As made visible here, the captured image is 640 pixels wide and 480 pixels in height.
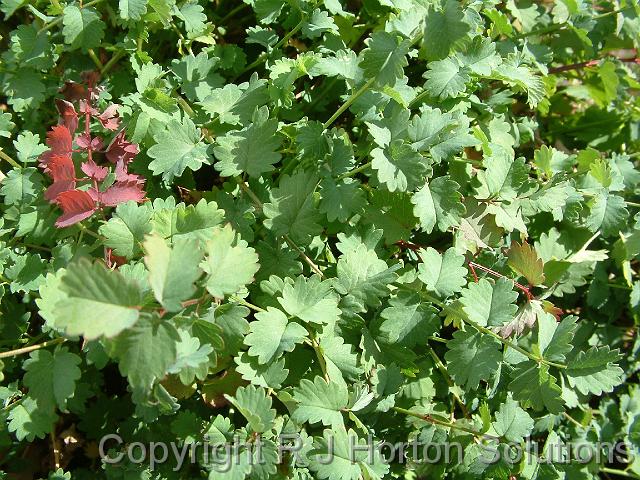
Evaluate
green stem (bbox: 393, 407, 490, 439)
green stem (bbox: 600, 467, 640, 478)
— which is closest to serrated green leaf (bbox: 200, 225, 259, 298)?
green stem (bbox: 393, 407, 490, 439)

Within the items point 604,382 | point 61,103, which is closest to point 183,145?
point 61,103

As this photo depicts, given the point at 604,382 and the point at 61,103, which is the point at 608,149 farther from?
the point at 61,103

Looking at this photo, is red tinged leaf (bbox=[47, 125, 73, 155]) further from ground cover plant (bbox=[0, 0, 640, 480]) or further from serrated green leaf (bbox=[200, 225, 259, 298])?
serrated green leaf (bbox=[200, 225, 259, 298])

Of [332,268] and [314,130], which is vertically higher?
[314,130]

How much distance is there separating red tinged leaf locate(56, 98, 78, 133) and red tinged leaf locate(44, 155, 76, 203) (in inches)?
6.9

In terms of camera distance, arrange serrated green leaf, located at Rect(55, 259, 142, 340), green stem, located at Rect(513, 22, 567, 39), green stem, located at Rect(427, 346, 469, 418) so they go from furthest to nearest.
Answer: green stem, located at Rect(513, 22, 567, 39) → green stem, located at Rect(427, 346, 469, 418) → serrated green leaf, located at Rect(55, 259, 142, 340)

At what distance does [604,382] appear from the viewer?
1.75 metres

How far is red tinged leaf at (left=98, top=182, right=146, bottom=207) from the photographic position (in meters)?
1.64

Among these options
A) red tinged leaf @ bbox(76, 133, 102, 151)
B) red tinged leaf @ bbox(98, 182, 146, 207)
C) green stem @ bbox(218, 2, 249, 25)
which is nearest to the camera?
red tinged leaf @ bbox(98, 182, 146, 207)

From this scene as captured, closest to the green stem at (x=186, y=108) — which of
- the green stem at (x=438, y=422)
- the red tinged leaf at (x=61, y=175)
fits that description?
the red tinged leaf at (x=61, y=175)

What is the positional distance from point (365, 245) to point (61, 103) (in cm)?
104

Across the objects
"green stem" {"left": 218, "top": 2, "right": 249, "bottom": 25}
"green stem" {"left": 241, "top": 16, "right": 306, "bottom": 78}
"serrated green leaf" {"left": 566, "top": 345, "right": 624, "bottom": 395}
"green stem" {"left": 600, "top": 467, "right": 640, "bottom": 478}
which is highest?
"green stem" {"left": 218, "top": 2, "right": 249, "bottom": 25}

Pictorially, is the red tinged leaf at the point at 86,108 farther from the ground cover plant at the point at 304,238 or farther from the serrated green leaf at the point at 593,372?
the serrated green leaf at the point at 593,372

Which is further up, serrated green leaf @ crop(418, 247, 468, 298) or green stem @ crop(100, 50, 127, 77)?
green stem @ crop(100, 50, 127, 77)
